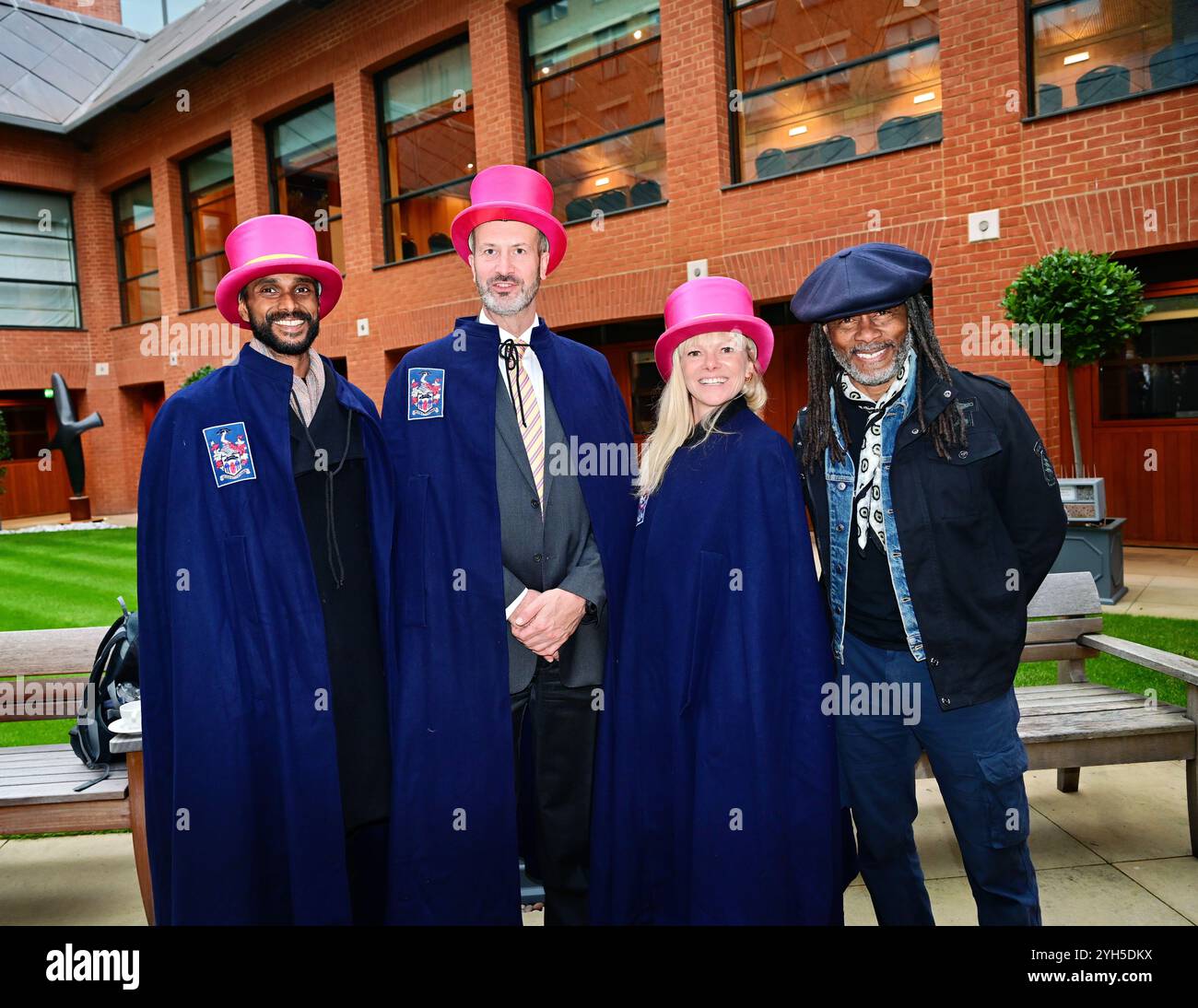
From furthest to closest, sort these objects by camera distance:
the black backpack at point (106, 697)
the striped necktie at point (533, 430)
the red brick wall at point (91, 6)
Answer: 1. the red brick wall at point (91, 6)
2. the black backpack at point (106, 697)
3. the striped necktie at point (533, 430)

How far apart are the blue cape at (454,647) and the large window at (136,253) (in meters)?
19.8

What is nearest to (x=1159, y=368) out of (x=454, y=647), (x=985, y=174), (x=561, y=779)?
(x=985, y=174)

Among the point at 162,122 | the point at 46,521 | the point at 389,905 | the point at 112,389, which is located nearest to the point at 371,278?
the point at 162,122

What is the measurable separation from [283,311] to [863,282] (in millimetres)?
1879

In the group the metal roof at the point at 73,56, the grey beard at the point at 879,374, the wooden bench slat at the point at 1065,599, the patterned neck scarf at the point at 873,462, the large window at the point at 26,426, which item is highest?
the metal roof at the point at 73,56

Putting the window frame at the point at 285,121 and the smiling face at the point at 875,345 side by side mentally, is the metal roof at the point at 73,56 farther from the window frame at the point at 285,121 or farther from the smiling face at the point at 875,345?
the smiling face at the point at 875,345

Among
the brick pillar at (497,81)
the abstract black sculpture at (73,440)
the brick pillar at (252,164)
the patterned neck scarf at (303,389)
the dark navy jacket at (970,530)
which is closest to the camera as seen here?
the dark navy jacket at (970,530)

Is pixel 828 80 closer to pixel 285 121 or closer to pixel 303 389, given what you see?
pixel 303 389

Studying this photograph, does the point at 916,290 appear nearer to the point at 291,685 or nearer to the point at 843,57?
the point at 291,685

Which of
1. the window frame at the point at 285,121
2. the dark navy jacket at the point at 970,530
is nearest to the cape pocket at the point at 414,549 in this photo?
the dark navy jacket at the point at 970,530

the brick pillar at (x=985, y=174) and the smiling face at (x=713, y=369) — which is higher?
the brick pillar at (x=985, y=174)

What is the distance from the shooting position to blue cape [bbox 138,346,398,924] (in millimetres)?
2572

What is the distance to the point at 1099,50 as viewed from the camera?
858 centimetres

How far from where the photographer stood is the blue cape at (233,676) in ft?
8.44
